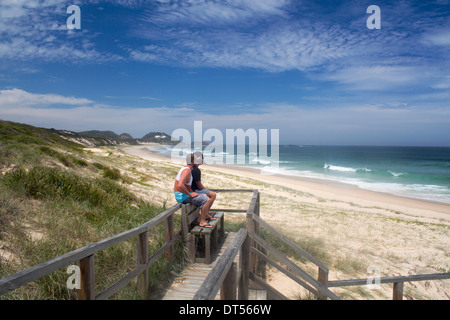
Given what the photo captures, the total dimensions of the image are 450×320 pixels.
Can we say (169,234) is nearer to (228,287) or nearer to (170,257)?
(170,257)

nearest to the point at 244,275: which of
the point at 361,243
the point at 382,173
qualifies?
the point at 361,243

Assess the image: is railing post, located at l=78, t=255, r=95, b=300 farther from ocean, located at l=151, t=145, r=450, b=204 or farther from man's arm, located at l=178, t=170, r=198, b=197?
ocean, located at l=151, t=145, r=450, b=204

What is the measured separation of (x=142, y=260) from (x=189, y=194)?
58.3 inches

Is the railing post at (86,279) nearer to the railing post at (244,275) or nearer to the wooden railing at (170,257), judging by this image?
the wooden railing at (170,257)

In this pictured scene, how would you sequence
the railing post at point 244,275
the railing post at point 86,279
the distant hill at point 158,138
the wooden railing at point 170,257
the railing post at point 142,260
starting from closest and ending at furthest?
the wooden railing at point 170,257 → the railing post at point 86,279 → the railing post at point 244,275 → the railing post at point 142,260 → the distant hill at point 158,138

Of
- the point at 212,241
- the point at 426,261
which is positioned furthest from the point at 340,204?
the point at 212,241

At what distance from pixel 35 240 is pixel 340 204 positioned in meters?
14.8

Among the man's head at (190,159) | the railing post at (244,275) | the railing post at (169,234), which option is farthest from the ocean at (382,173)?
the railing post at (244,275)

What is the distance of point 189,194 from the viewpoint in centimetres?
474

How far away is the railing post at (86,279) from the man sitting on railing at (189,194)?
2154mm

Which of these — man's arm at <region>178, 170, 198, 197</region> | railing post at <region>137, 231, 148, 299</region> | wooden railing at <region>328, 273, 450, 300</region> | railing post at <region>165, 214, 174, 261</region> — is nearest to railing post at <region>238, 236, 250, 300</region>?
railing post at <region>137, 231, 148, 299</region>

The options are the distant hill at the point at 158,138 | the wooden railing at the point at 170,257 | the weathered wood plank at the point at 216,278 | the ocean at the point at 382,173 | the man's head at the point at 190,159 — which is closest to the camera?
the weathered wood plank at the point at 216,278

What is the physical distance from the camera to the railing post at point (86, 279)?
2.56 meters

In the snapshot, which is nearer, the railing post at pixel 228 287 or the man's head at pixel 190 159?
the railing post at pixel 228 287
